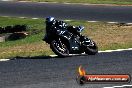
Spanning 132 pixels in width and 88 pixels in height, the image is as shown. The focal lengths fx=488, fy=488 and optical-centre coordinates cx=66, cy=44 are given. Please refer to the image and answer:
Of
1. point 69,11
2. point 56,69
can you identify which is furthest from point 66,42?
point 69,11

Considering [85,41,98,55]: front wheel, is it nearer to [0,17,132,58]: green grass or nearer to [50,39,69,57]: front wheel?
[50,39,69,57]: front wheel

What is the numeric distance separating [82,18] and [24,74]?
16.4 m

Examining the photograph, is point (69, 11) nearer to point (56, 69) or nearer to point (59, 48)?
point (59, 48)

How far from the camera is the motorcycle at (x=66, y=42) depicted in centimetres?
1756

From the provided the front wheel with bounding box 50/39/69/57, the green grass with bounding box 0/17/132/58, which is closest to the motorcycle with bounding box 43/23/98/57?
the front wheel with bounding box 50/39/69/57

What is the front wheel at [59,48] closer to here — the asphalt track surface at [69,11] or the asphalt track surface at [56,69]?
the asphalt track surface at [56,69]

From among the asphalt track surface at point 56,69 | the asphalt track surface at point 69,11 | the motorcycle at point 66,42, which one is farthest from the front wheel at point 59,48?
the asphalt track surface at point 69,11

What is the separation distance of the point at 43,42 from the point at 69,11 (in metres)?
10.8

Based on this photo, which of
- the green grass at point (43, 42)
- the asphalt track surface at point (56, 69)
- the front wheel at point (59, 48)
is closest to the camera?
the asphalt track surface at point (56, 69)

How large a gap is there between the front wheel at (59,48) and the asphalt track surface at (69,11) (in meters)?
11.6

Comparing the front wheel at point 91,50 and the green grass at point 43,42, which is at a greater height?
the front wheel at point 91,50

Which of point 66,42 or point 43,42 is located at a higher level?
point 66,42

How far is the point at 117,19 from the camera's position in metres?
29.6

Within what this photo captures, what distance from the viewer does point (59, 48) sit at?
57.6 ft
